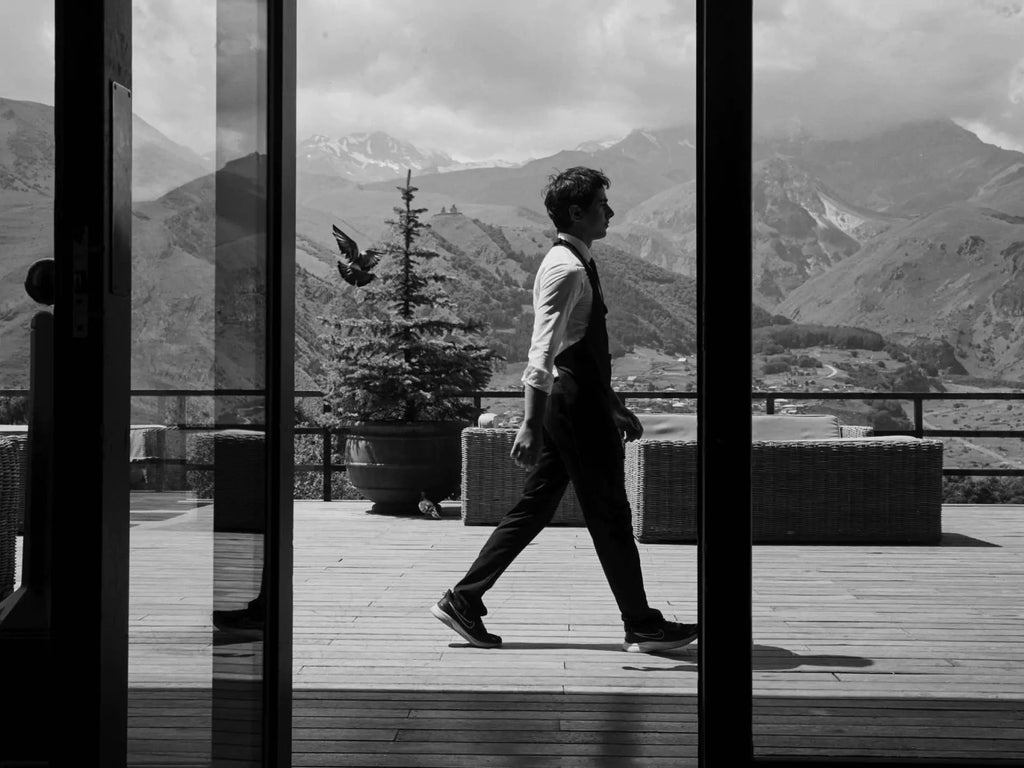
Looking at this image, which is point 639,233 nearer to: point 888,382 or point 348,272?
point 888,382

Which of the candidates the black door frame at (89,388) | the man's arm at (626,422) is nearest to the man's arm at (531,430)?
the man's arm at (626,422)

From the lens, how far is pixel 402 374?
19.5 feet

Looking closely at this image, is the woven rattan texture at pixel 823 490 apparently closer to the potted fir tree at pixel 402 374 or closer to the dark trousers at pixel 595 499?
the potted fir tree at pixel 402 374

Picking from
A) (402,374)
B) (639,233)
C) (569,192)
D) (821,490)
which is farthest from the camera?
(639,233)

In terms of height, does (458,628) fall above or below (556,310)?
below

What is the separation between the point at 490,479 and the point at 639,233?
1258 cm

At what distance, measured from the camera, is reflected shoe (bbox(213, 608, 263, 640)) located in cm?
131

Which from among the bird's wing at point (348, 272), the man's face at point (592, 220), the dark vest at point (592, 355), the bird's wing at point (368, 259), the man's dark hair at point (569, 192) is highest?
the bird's wing at point (368, 259)

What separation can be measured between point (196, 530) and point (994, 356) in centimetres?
734

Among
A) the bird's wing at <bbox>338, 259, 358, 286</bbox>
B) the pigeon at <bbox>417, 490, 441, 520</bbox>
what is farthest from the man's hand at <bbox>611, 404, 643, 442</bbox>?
the bird's wing at <bbox>338, 259, 358, 286</bbox>

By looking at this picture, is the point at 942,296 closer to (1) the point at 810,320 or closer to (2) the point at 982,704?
(1) the point at 810,320

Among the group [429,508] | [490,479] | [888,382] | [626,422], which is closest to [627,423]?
[626,422]

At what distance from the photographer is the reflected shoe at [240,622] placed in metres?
1.31

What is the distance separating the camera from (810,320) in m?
10.2
